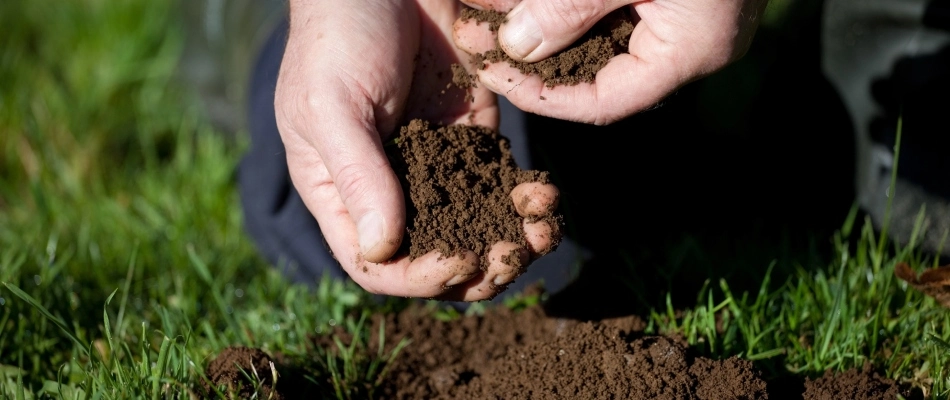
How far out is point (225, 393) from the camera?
176 cm

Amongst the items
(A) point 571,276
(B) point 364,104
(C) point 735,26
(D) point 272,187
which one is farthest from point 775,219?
(D) point 272,187

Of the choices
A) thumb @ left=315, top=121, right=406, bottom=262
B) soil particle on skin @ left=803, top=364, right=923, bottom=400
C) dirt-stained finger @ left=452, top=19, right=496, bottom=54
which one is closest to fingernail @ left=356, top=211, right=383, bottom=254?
thumb @ left=315, top=121, right=406, bottom=262

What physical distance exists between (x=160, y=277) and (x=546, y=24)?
1.52 meters

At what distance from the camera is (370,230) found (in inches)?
66.9

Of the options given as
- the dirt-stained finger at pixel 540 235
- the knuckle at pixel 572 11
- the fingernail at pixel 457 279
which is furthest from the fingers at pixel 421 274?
the knuckle at pixel 572 11

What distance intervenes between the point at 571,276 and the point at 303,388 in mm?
865

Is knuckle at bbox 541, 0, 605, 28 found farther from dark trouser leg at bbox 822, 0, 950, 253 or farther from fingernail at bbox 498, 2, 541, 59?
dark trouser leg at bbox 822, 0, 950, 253

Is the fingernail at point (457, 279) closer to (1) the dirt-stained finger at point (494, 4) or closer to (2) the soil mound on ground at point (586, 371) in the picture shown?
(2) the soil mound on ground at point (586, 371)

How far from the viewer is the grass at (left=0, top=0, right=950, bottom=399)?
1.91 m

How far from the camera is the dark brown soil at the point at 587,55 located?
1834 mm

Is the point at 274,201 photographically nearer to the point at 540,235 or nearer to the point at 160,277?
the point at 160,277

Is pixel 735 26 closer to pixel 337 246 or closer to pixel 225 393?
pixel 337 246

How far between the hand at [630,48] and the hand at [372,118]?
0.24 meters

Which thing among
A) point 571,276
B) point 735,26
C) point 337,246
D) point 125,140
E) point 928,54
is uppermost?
point 735,26
